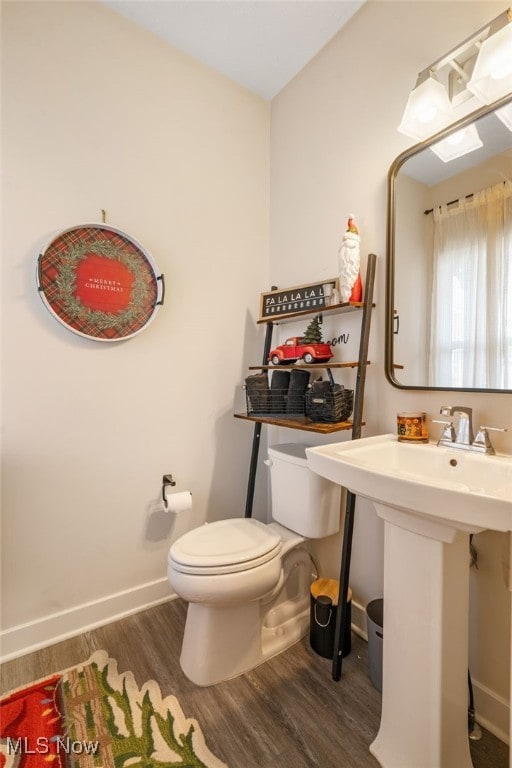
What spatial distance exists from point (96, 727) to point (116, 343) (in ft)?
4.57

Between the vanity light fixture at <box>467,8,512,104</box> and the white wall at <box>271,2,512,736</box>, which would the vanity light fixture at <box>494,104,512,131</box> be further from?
the white wall at <box>271,2,512,736</box>

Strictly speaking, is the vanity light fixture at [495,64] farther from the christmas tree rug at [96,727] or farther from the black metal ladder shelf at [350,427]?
the christmas tree rug at [96,727]

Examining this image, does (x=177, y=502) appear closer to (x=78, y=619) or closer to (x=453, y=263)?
(x=78, y=619)

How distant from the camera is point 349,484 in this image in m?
0.92

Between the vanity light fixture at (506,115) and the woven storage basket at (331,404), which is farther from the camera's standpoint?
the woven storage basket at (331,404)

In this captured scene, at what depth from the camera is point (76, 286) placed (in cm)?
149

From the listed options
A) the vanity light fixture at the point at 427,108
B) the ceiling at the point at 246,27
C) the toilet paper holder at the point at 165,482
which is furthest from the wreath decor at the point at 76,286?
the vanity light fixture at the point at 427,108

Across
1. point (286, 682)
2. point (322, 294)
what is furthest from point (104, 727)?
point (322, 294)

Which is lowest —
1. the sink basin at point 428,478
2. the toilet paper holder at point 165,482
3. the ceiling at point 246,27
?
the toilet paper holder at point 165,482

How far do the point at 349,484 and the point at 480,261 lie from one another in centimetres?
86

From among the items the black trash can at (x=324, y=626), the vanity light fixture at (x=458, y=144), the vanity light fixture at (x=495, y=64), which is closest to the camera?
the vanity light fixture at (x=495, y=64)

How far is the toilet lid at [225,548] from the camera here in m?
1.23

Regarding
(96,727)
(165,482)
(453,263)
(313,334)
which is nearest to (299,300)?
(313,334)

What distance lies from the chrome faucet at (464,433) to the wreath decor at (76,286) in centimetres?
133
